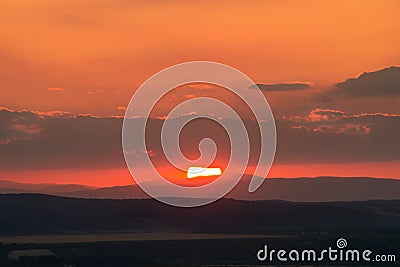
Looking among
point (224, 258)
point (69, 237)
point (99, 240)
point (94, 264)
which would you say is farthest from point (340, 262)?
point (69, 237)

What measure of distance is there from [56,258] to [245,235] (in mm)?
60226

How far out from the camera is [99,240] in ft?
602

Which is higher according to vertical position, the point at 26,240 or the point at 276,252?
the point at 26,240

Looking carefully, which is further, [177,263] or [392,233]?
[392,233]

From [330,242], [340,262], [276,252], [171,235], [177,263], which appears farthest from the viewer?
[171,235]

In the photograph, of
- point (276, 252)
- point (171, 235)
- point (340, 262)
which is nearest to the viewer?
point (340, 262)

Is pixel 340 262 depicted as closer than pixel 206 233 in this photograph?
Yes

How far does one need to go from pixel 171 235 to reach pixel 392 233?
132 feet

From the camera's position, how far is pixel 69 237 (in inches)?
7628

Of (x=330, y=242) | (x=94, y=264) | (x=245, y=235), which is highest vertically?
(x=245, y=235)

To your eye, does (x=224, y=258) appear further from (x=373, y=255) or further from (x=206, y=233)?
(x=206, y=233)

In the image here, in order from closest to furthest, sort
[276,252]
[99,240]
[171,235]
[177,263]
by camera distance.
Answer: [177,263] → [276,252] → [99,240] → [171,235]

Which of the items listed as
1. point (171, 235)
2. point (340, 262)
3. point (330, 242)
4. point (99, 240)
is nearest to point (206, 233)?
point (171, 235)

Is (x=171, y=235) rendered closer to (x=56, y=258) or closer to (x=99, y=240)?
(x=99, y=240)
